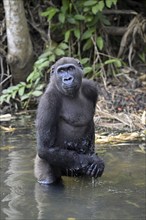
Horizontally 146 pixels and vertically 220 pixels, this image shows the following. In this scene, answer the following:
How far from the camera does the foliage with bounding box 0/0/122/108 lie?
8688mm

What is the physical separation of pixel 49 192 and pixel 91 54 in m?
4.82

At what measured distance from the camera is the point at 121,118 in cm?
797

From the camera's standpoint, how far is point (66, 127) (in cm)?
551

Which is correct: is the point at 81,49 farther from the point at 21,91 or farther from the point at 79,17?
the point at 21,91

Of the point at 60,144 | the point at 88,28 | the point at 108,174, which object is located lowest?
the point at 108,174

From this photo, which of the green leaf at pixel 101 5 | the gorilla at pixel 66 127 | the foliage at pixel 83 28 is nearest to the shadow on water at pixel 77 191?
the gorilla at pixel 66 127

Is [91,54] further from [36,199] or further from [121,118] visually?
[36,199]

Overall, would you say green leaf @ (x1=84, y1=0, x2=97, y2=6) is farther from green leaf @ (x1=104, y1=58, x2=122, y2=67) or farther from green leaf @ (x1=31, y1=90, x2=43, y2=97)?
green leaf @ (x1=31, y1=90, x2=43, y2=97)

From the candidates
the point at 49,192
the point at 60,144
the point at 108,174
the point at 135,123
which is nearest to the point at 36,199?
the point at 49,192

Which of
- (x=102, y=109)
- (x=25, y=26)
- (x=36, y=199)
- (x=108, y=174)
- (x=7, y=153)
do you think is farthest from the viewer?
(x=25, y=26)

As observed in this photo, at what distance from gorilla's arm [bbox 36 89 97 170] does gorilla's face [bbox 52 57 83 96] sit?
5.8 inches

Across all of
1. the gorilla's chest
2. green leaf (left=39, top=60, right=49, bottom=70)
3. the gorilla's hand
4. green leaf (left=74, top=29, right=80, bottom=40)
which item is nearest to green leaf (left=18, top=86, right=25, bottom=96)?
green leaf (left=39, top=60, right=49, bottom=70)

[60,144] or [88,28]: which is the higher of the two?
[88,28]

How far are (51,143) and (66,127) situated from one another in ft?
0.94
